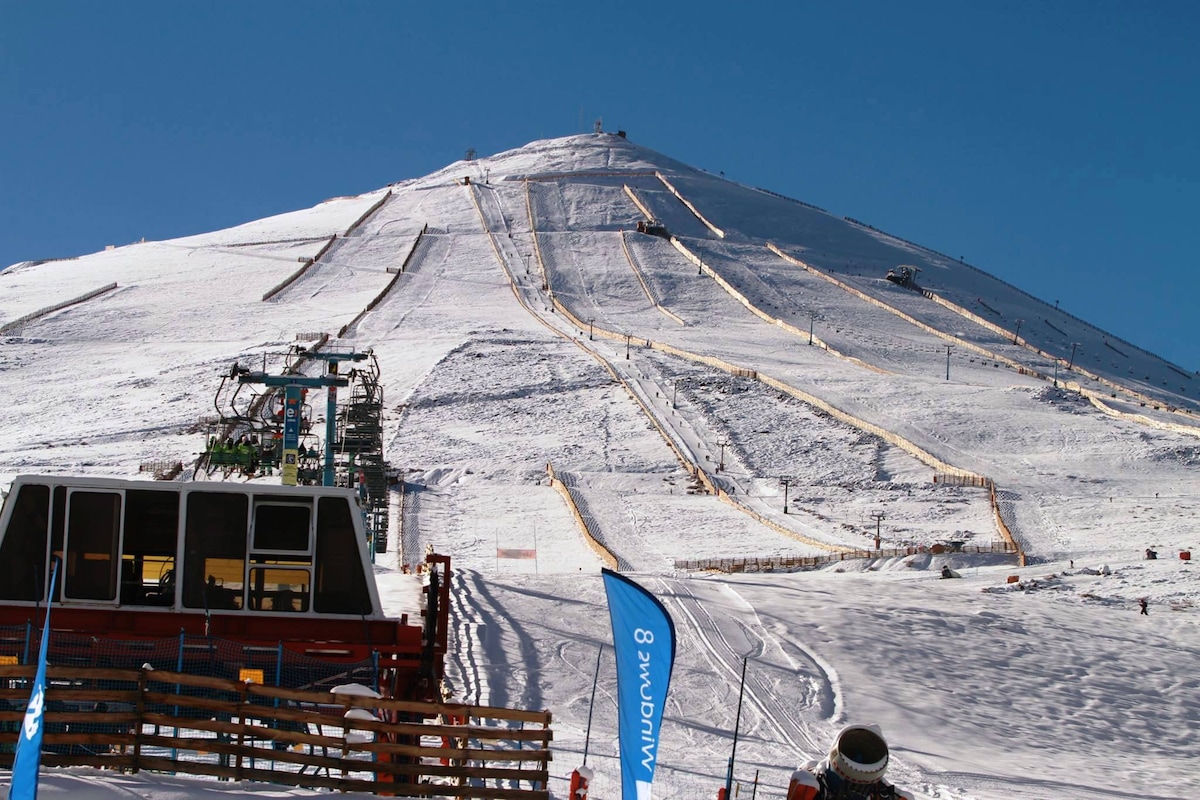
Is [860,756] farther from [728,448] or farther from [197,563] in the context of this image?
[728,448]

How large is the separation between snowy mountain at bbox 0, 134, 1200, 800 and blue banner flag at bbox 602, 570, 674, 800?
351cm

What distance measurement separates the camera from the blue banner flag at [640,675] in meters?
7.33

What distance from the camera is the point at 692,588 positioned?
70.1 ft

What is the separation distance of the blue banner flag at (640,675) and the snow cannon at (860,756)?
100 centimetres

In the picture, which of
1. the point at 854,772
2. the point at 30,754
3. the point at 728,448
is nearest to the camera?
the point at 30,754

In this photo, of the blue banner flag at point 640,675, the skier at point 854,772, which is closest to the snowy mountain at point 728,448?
the blue banner flag at point 640,675

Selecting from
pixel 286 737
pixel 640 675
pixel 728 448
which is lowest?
pixel 286 737

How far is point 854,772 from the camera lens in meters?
7.07

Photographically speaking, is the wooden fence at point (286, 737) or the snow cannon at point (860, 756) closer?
the snow cannon at point (860, 756)

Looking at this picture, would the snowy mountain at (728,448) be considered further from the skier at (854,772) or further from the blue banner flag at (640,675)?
the skier at (854,772)

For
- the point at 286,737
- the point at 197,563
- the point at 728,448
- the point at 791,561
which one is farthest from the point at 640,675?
the point at 728,448

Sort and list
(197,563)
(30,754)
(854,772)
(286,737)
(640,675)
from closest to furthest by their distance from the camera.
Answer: (30,754)
(854,772)
(640,675)
(286,737)
(197,563)

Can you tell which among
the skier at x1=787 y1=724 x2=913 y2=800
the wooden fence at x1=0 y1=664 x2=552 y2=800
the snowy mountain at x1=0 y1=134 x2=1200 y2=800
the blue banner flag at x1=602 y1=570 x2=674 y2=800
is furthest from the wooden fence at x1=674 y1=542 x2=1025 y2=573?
the skier at x1=787 y1=724 x2=913 y2=800

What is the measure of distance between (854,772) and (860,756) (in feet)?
0.32
